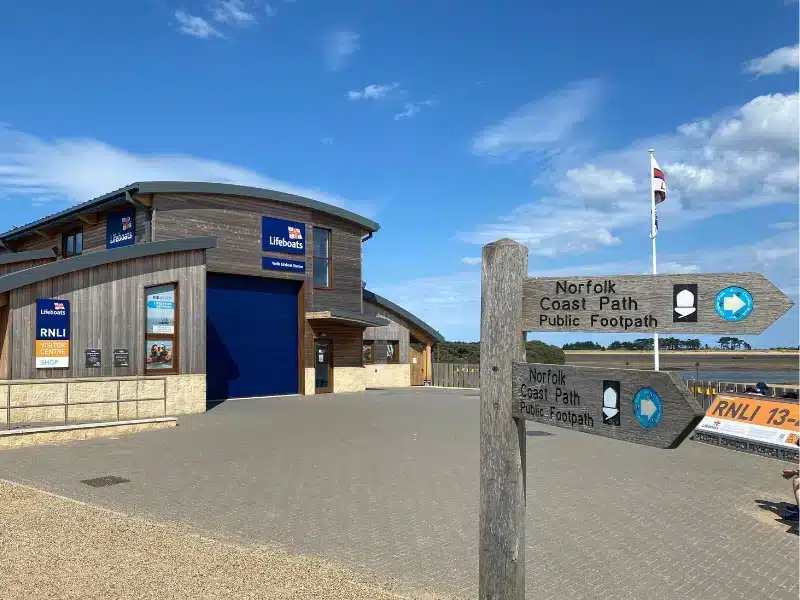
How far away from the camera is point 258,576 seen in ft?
17.5

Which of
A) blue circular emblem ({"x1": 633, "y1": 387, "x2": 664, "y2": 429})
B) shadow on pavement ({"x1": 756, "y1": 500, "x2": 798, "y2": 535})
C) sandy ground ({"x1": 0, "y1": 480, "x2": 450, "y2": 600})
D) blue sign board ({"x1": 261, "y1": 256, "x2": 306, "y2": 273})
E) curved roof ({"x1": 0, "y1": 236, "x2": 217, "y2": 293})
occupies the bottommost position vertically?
shadow on pavement ({"x1": 756, "y1": 500, "x2": 798, "y2": 535})

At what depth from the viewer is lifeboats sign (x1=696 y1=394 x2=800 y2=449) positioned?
364 inches

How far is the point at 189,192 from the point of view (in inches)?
834

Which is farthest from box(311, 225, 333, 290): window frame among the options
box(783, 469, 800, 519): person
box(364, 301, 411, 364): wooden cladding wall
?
box(783, 469, 800, 519): person

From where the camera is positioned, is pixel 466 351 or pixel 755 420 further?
pixel 466 351

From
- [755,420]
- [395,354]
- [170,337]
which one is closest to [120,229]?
[170,337]

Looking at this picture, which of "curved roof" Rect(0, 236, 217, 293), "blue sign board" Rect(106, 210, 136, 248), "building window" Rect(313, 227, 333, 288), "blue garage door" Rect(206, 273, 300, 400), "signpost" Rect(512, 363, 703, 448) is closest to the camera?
"signpost" Rect(512, 363, 703, 448)

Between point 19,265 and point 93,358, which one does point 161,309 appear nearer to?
point 93,358

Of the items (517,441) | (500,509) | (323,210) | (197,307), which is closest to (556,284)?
(517,441)

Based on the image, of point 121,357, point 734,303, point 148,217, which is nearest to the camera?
point 734,303

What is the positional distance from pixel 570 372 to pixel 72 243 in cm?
2563

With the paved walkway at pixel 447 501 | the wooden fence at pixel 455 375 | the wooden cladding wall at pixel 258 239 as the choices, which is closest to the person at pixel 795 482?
the paved walkway at pixel 447 501

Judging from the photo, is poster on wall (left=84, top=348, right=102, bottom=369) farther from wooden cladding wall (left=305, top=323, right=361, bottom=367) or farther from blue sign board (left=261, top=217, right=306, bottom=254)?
wooden cladding wall (left=305, top=323, right=361, bottom=367)

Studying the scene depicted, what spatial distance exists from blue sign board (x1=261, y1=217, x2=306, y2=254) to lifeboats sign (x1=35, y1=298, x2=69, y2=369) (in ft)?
26.6
